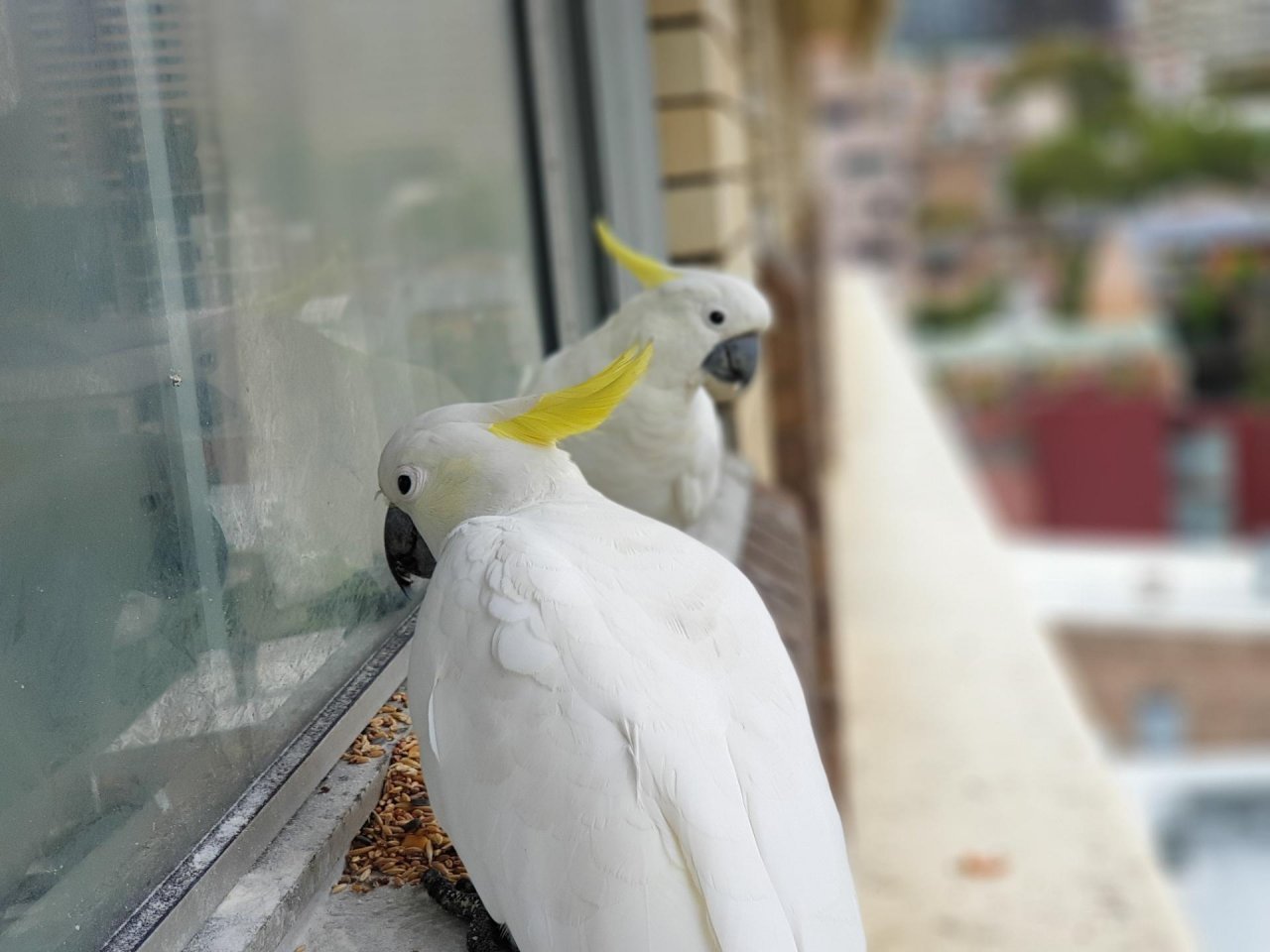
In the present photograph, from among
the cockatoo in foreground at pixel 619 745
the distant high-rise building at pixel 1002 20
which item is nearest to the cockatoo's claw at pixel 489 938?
the cockatoo in foreground at pixel 619 745

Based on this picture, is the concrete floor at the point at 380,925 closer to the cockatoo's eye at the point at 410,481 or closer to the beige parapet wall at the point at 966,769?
the cockatoo's eye at the point at 410,481

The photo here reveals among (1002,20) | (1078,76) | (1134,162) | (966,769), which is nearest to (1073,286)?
(1134,162)

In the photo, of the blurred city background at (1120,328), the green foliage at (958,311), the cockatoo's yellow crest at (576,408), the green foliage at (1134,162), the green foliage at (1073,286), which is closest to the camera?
the cockatoo's yellow crest at (576,408)

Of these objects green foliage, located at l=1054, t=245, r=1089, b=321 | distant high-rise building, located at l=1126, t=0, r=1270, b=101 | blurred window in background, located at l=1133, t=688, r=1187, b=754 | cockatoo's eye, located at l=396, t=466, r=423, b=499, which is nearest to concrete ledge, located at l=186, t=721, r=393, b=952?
cockatoo's eye, located at l=396, t=466, r=423, b=499

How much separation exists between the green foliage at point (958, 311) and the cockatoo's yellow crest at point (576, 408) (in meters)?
33.8

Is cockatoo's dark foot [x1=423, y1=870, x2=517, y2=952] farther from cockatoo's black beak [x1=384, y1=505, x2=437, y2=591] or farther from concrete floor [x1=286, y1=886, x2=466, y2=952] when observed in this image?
cockatoo's black beak [x1=384, y1=505, x2=437, y2=591]

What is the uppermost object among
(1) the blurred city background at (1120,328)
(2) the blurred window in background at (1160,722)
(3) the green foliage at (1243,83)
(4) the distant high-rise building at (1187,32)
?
(4) the distant high-rise building at (1187,32)

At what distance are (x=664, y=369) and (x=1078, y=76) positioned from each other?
150 feet

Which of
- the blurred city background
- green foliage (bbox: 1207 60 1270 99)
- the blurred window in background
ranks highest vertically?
green foliage (bbox: 1207 60 1270 99)

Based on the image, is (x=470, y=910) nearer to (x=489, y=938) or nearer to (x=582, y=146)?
(x=489, y=938)

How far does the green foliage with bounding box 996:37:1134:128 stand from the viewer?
41.7m

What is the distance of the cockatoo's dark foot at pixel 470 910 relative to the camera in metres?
1.09

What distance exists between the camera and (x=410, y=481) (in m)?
1.24

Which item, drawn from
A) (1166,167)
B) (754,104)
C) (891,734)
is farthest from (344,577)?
(1166,167)
